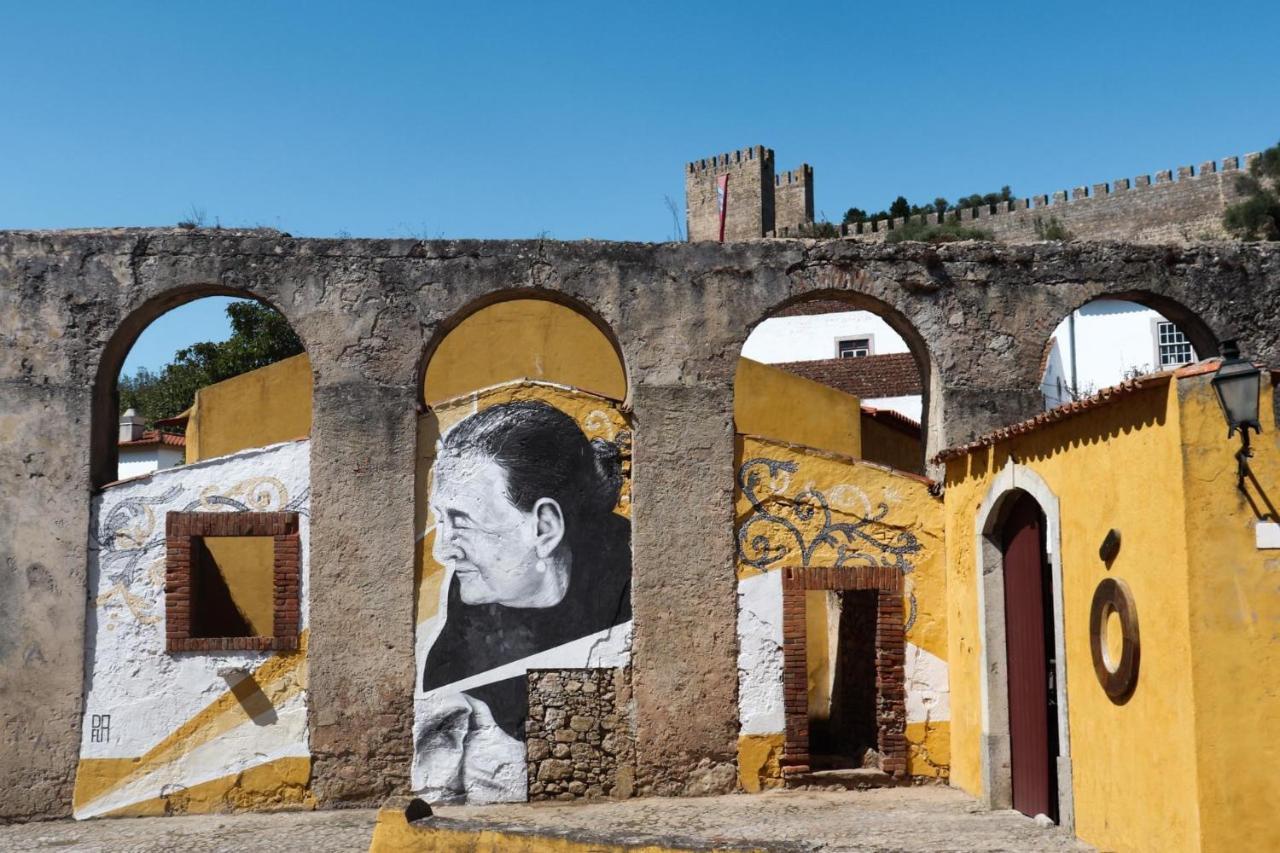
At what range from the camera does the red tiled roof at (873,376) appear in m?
23.7

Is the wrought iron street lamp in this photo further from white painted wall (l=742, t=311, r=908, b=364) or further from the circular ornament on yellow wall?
white painted wall (l=742, t=311, r=908, b=364)

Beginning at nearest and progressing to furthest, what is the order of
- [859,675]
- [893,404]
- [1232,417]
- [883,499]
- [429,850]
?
1. [1232,417]
2. [429,850]
3. [883,499]
4. [859,675]
5. [893,404]

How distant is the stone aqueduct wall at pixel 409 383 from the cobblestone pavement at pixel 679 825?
0.51 meters

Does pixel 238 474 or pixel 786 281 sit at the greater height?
pixel 786 281

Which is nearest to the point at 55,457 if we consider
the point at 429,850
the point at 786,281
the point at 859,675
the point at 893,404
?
the point at 429,850

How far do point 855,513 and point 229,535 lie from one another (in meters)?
5.43

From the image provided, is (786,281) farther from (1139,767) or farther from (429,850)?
(429,850)

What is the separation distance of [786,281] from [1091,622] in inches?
173

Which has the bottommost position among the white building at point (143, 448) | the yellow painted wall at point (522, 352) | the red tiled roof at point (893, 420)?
the red tiled roof at point (893, 420)

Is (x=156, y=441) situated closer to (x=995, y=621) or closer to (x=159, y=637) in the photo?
(x=159, y=637)

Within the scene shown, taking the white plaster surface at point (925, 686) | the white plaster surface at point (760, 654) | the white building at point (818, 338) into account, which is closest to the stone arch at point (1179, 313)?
the white plaster surface at point (925, 686)

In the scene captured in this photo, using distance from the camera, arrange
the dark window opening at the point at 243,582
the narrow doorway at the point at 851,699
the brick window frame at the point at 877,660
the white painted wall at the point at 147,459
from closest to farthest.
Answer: the brick window frame at the point at 877,660 < the narrow doorway at the point at 851,699 < the dark window opening at the point at 243,582 < the white painted wall at the point at 147,459

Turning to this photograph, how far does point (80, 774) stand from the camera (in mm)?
10859

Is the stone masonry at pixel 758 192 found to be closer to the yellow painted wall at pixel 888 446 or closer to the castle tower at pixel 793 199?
the castle tower at pixel 793 199
